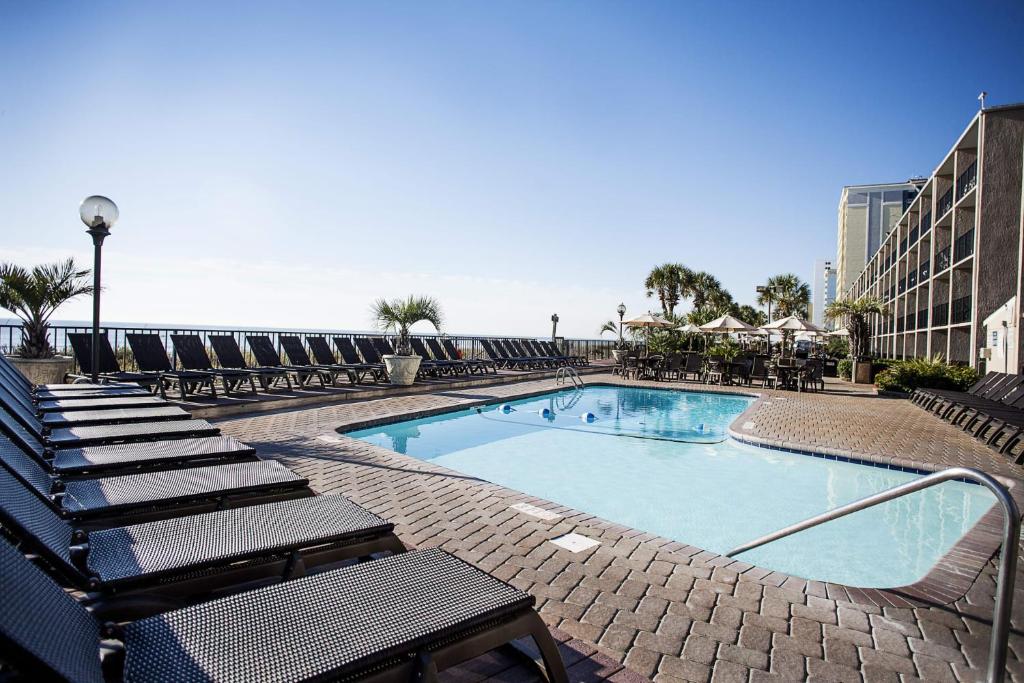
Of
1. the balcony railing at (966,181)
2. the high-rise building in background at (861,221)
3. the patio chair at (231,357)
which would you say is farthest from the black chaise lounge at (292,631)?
the high-rise building in background at (861,221)

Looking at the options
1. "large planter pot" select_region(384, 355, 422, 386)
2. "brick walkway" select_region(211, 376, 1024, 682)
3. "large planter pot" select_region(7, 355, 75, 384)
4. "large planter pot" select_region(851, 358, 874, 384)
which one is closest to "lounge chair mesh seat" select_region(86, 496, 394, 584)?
"brick walkway" select_region(211, 376, 1024, 682)

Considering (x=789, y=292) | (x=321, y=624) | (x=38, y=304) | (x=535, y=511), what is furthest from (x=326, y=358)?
(x=789, y=292)

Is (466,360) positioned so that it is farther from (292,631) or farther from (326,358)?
(292,631)

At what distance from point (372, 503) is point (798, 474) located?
5011mm

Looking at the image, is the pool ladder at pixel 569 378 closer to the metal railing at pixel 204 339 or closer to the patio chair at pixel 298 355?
the metal railing at pixel 204 339

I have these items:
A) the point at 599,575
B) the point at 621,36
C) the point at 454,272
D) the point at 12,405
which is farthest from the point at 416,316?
the point at 454,272

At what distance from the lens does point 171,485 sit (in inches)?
97.9

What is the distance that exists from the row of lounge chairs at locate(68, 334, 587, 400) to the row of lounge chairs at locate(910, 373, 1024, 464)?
9.97 metres

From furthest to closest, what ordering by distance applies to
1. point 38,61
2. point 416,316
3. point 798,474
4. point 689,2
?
point 416,316, point 689,2, point 38,61, point 798,474

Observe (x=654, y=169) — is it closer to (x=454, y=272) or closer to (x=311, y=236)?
(x=311, y=236)

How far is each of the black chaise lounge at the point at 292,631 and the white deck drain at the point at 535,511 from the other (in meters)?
2.01

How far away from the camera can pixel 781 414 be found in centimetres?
938

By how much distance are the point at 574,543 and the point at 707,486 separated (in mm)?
3295

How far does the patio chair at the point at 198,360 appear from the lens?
852cm
